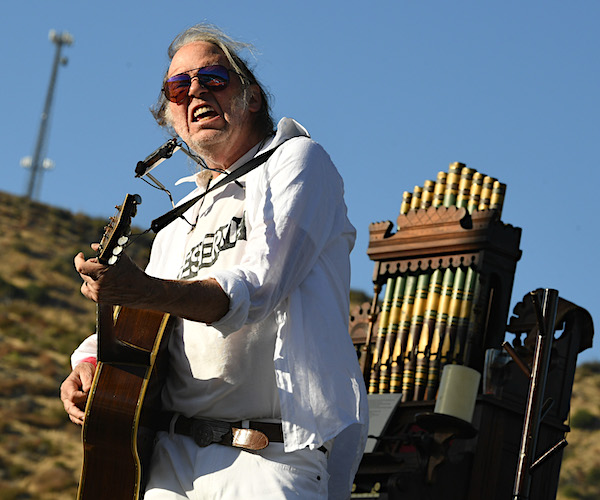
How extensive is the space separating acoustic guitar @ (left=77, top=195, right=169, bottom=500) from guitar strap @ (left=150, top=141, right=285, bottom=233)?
415 mm

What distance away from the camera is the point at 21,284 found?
30.6 m

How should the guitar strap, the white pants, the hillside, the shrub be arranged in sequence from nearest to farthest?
1. the white pants
2. the guitar strap
3. the hillside
4. the shrub

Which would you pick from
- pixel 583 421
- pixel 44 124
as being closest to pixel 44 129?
pixel 44 124

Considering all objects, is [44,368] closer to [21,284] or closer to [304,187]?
[21,284]

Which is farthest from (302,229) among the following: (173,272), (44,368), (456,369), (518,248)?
(44,368)

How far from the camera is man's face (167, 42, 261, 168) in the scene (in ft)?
9.96

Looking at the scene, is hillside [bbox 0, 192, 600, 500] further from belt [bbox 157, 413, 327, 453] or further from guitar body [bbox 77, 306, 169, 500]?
belt [bbox 157, 413, 327, 453]

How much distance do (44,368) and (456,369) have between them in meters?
21.4

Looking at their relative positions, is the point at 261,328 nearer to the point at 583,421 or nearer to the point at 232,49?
the point at 232,49

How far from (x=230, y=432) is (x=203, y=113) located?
93cm

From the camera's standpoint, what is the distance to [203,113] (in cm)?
305

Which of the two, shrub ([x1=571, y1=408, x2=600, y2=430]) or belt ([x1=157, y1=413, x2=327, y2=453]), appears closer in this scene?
belt ([x1=157, y1=413, x2=327, y2=453])

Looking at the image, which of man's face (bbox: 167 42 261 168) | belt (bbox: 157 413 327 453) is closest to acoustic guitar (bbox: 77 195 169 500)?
belt (bbox: 157 413 327 453)

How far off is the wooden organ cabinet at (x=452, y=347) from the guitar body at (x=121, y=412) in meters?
2.55
